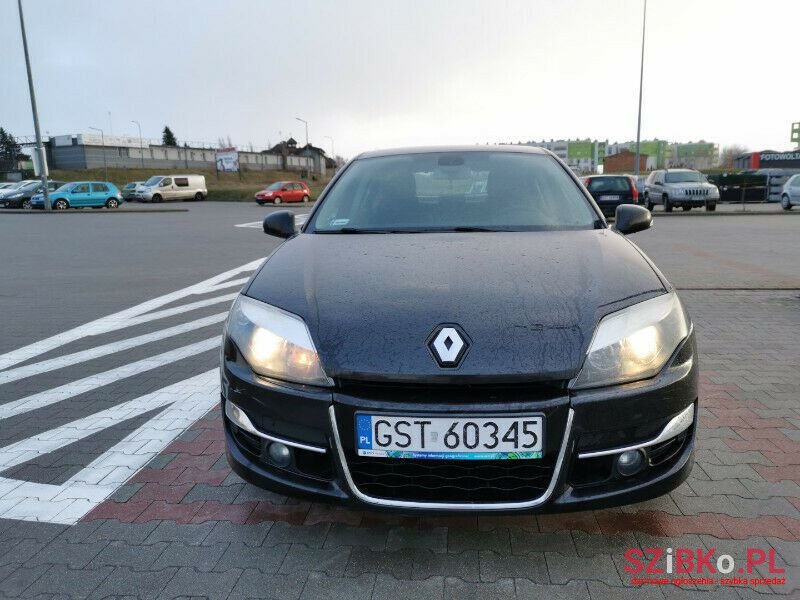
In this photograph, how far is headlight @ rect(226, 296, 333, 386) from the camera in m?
2.09

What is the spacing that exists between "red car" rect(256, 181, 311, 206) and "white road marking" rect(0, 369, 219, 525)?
31.1 meters

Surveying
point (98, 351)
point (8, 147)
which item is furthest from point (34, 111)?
point (8, 147)

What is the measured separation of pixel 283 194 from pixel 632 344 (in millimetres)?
33912

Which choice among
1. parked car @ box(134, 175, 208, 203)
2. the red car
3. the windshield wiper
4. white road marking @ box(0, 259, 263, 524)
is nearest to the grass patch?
parked car @ box(134, 175, 208, 203)

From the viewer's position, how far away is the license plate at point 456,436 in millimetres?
1943

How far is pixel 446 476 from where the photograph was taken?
2.03 metres

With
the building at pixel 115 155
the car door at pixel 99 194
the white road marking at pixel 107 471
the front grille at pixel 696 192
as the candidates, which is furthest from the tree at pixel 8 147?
the white road marking at pixel 107 471

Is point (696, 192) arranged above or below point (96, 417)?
above

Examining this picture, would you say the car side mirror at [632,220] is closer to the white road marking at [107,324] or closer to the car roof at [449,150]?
the car roof at [449,150]

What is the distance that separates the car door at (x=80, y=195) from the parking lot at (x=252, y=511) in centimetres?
2856

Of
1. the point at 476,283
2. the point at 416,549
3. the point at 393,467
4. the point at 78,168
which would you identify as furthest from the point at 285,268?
the point at 78,168

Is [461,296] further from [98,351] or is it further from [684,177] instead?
[684,177]

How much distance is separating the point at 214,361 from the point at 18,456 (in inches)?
69.1

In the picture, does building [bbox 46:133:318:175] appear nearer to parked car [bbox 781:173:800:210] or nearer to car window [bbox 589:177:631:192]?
car window [bbox 589:177:631:192]
